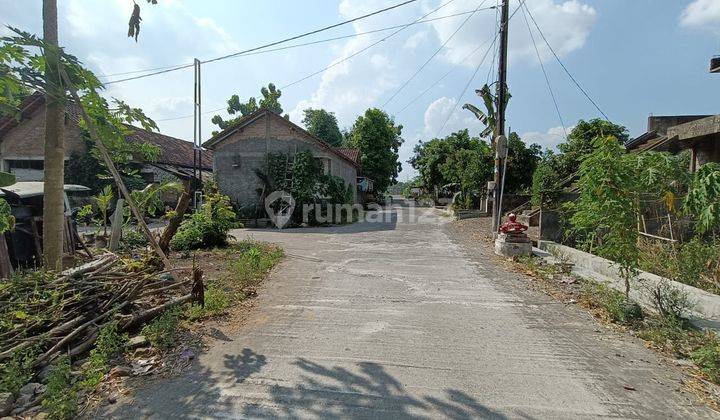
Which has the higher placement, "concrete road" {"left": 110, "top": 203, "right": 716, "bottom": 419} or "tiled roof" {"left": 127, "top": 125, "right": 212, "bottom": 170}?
"tiled roof" {"left": 127, "top": 125, "right": 212, "bottom": 170}

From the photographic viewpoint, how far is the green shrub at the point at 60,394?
108 inches

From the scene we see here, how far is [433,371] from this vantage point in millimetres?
3463

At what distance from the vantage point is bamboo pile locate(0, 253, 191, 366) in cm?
345

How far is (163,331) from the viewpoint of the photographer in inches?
161

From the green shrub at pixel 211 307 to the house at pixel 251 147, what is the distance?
13962 mm

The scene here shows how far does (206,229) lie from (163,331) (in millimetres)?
6541

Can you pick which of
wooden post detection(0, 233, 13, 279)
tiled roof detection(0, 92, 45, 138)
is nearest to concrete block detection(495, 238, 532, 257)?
wooden post detection(0, 233, 13, 279)

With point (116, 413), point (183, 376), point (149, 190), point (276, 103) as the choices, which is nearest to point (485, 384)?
point (183, 376)

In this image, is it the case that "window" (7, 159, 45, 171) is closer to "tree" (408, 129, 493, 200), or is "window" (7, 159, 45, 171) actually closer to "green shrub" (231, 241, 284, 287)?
"green shrub" (231, 241, 284, 287)

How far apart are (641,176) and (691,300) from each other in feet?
5.60

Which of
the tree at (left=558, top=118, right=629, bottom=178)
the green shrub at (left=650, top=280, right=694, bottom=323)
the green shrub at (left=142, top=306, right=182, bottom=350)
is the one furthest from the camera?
the tree at (left=558, top=118, right=629, bottom=178)

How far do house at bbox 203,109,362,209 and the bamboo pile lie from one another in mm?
14745

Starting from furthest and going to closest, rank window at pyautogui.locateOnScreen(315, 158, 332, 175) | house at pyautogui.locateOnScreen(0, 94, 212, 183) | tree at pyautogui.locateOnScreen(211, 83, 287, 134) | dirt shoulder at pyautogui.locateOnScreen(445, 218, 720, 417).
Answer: tree at pyautogui.locateOnScreen(211, 83, 287, 134), house at pyautogui.locateOnScreen(0, 94, 212, 183), window at pyautogui.locateOnScreen(315, 158, 332, 175), dirt shoulder at pyautogui.locateOnScreen(445, 218, 720, 417)

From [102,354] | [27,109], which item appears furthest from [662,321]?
[27,109]
